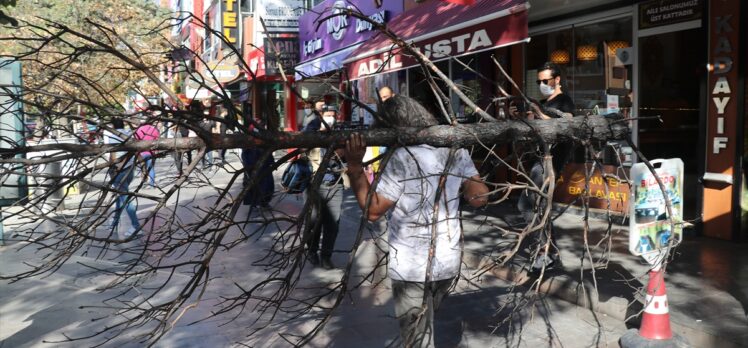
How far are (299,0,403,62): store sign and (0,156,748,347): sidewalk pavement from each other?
7.31 meters

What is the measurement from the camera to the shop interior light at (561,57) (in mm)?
9789

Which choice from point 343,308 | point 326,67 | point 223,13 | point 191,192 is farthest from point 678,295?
point 223,13

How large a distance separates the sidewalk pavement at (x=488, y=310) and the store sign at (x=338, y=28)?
7.31 meters

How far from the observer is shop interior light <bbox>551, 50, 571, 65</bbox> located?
385 inches

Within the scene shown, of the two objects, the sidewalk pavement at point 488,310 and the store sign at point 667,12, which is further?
the store sign at point 667,12

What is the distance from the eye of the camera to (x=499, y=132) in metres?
2.89

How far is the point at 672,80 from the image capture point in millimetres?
8188

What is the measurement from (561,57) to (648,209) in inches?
229

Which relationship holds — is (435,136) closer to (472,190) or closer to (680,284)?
(472,190)

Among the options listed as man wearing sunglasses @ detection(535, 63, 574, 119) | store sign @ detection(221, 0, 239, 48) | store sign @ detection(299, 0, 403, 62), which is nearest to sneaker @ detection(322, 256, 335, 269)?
man wearing sunglasses @ detection(535, 63, 574, 119)

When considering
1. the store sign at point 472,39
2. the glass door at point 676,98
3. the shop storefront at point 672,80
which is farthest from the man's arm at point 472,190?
the glass door at point 676,98

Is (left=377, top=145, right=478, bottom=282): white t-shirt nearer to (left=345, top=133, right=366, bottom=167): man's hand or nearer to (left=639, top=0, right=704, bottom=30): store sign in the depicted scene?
(left=345, top=133, right=366, bottom=167): man's hand

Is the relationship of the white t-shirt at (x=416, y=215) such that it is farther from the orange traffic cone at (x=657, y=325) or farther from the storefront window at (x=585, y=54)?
the storefront window at (x=585, y=54)

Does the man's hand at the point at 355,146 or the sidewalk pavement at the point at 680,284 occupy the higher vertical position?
the man's hand at the point at 355,146
